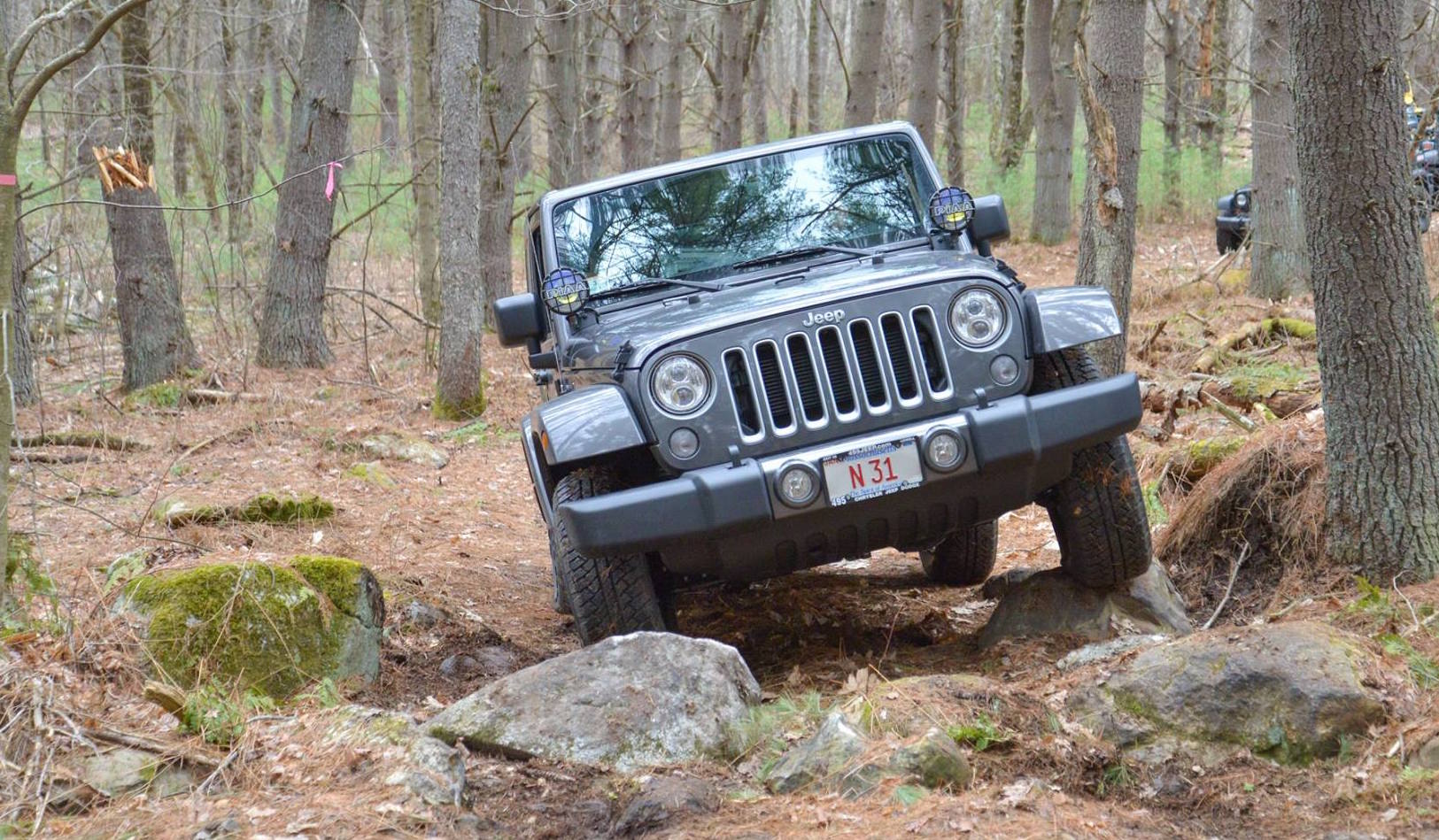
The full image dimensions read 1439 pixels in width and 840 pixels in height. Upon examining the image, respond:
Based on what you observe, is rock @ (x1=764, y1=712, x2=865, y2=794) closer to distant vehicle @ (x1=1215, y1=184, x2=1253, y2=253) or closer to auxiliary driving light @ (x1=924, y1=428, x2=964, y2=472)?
auxiliary driving light @ (x1=924, y1=428, x2=964, y2=472)

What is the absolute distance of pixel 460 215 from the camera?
10758 mm

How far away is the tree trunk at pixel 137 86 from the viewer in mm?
12547

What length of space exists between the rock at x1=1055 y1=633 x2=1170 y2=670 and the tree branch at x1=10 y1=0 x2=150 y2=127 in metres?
3.56

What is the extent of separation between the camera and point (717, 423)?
13.5ft

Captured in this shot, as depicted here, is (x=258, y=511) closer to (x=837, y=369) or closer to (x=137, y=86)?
(x=837, y=369)

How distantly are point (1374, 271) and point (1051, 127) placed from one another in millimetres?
14515

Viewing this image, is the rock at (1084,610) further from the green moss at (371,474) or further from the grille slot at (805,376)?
the green moss at (371,474)

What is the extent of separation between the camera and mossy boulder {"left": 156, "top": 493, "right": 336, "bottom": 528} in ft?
20.9

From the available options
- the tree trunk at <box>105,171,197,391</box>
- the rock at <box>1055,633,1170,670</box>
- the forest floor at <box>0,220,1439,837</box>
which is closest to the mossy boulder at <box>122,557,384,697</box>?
the forest floor at <box>0,220,1439,837</box>

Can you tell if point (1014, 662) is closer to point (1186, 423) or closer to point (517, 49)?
point (1186, 423)

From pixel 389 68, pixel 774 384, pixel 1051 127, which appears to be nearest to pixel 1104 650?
pixel 774 384

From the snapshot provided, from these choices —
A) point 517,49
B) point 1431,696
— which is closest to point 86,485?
point 1431,696

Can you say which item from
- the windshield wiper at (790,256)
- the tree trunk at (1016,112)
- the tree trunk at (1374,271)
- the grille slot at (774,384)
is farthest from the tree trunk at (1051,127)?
the grille slot at (774,384)

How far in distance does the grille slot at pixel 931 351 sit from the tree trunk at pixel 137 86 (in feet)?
33.1
